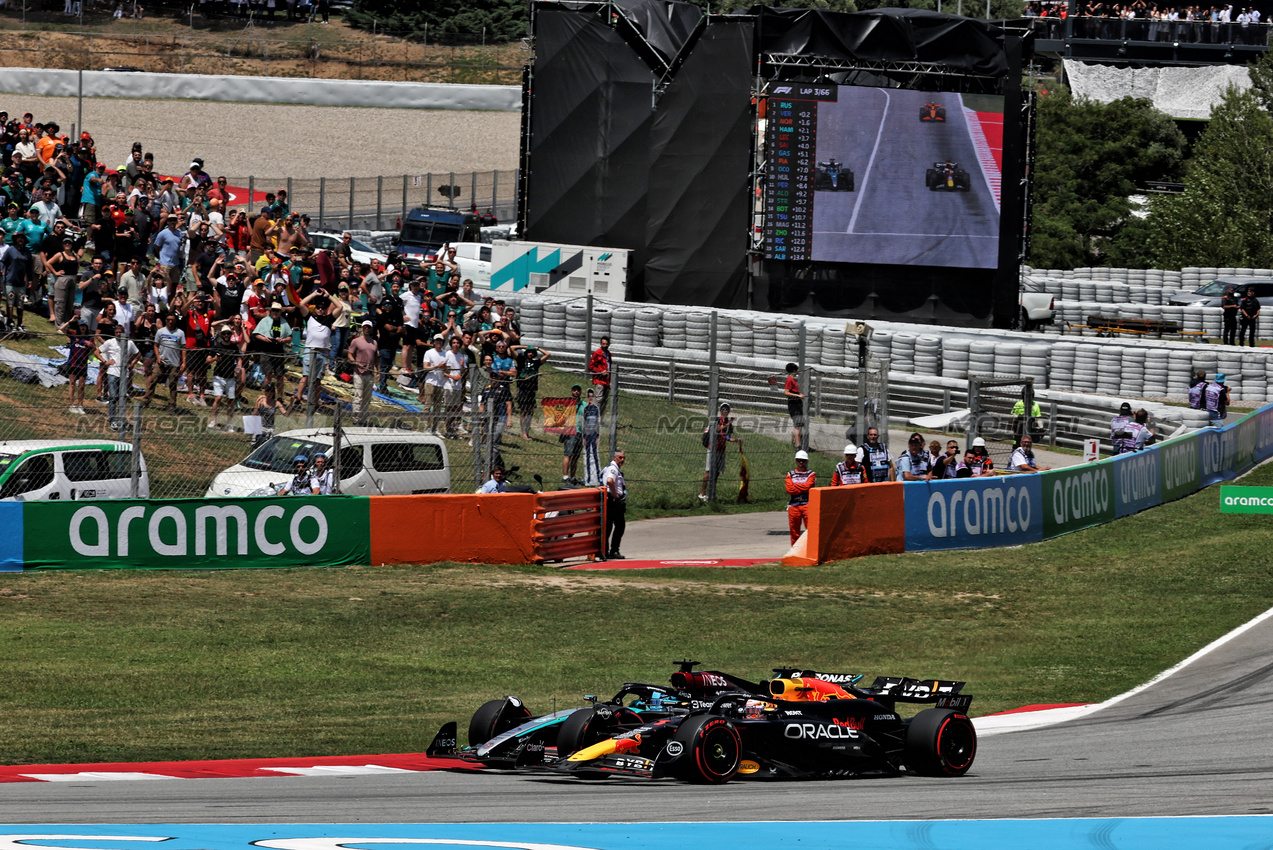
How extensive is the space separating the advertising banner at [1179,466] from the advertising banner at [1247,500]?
1.47m

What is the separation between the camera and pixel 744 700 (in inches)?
386

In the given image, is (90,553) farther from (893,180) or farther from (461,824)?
(893,180)

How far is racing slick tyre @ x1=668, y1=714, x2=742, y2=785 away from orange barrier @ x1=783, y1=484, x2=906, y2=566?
10.4 meters

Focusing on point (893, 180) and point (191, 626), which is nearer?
point (191, 626)

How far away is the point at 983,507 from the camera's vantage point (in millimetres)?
21375

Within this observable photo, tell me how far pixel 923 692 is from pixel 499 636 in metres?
5.56

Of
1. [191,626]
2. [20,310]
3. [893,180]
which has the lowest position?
[191,626]

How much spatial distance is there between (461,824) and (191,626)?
7.66m

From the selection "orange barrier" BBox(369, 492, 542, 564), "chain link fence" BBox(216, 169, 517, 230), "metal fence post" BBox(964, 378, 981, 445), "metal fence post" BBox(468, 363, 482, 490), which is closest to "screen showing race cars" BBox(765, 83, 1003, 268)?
"metal fence post" BBox(964, 378, 981, 445)

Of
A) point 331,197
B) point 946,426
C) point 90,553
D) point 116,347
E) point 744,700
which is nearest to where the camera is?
point 744,700

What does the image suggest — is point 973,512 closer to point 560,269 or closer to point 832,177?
point 832,177

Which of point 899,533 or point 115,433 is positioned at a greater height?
point 115,433

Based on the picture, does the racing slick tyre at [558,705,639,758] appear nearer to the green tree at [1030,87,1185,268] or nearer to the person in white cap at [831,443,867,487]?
the person in white cap at [831,443,867,487]

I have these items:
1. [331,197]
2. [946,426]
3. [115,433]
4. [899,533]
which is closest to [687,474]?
[899,533]
